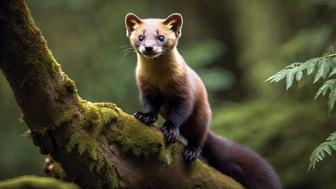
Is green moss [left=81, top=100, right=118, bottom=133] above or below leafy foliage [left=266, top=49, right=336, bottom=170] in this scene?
below

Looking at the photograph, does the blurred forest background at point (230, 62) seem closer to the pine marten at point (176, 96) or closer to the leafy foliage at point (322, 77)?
the pine marten at point (176, 96)

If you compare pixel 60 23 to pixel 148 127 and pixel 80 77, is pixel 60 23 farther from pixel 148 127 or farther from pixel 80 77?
pixel 148 127

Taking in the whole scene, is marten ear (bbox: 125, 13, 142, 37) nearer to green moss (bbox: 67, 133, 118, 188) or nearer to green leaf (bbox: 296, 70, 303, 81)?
green moss (bbox: 67, 133, 118, 188)

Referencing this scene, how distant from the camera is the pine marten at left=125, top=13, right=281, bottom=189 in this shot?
19.9 ft

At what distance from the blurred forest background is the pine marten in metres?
1.35

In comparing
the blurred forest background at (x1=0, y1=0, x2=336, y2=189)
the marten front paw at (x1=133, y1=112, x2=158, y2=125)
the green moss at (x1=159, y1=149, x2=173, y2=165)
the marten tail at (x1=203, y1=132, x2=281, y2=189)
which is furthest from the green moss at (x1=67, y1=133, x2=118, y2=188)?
the blurred forest background at (x1=0, y1=0, x2=336, y2=189)

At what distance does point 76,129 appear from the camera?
193 inches

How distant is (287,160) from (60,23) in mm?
5632

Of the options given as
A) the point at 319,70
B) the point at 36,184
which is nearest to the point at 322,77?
the point at 319,70

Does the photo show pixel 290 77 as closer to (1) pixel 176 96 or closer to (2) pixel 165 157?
(2) pixel 165 157

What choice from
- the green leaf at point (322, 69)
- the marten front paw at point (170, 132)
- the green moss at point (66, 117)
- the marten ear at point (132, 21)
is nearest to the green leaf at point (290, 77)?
the green leaf at point (322, 69)

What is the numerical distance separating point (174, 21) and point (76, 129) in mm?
1932

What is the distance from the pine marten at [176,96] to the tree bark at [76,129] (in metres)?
0.40

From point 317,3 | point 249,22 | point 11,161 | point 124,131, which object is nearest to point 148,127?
point 124,131
